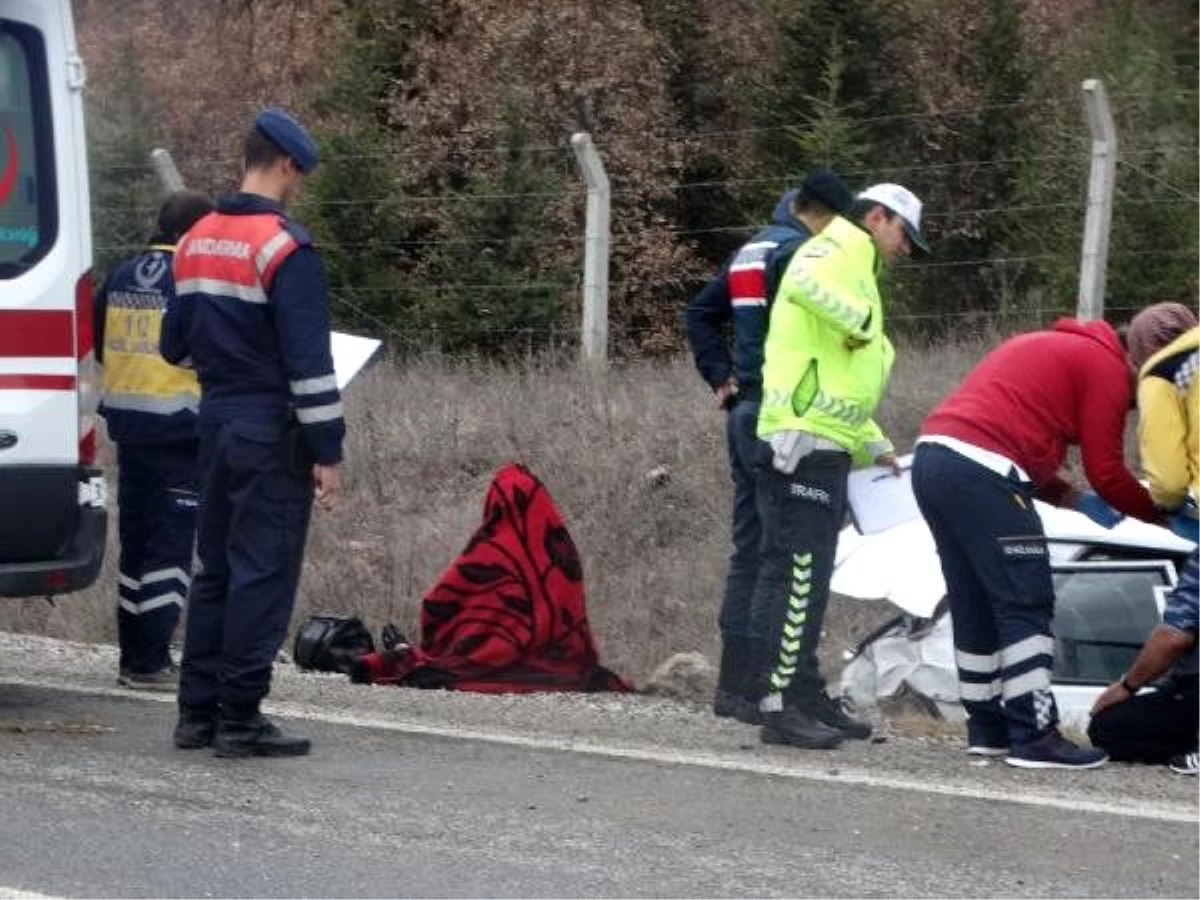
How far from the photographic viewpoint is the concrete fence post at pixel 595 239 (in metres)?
14.2

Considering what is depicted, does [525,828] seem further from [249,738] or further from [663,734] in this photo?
[663,734]

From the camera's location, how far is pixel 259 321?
6.96 meters

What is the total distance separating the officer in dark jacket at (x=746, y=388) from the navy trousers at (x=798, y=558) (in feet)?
1.21

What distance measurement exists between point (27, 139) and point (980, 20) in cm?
1754

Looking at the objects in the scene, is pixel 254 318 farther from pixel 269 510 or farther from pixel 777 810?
pixel 777 810

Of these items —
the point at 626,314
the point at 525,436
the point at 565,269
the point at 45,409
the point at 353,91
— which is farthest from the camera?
the point at 353,91

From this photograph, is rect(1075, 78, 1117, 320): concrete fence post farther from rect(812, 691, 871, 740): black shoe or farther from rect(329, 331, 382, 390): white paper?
rect(812, 691, 871, 740): black shoe

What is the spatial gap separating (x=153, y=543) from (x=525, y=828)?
2959 millimetres

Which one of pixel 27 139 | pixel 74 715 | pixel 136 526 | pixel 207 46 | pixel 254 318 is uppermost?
pixel 207 46

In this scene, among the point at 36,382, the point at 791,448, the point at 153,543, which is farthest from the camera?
the point at 153,543

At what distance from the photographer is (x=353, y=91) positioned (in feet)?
76.8

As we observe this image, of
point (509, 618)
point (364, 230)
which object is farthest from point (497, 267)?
point (509, 618)

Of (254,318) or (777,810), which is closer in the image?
(777,810)

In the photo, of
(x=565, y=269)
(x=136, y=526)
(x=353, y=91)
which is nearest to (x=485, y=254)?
(x=565, y=269)
